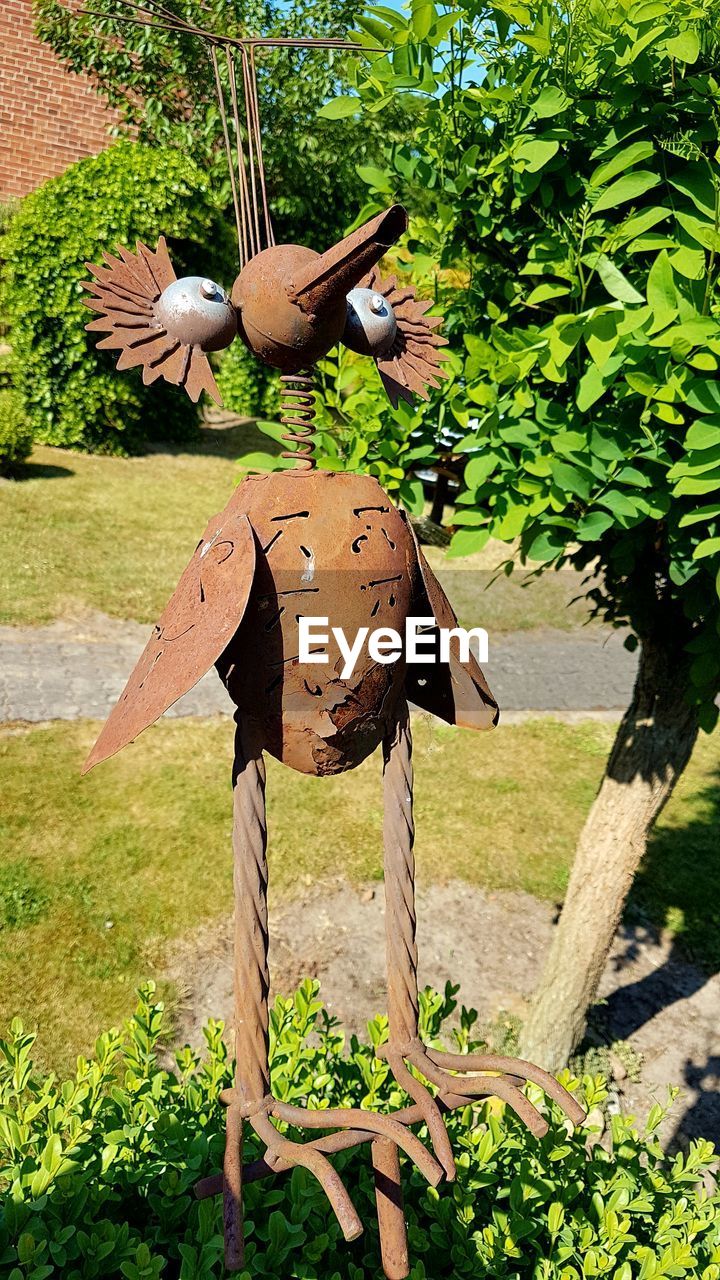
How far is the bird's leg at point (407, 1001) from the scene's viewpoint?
138 cm

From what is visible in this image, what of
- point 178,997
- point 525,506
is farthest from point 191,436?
point 525,506

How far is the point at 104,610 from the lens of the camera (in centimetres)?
727

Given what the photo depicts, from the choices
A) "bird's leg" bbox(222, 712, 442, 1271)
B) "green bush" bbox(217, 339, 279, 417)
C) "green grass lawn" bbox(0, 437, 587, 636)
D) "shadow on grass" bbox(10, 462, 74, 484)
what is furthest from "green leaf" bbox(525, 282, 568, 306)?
"green bush" bbox(217, 339, 279, 417)

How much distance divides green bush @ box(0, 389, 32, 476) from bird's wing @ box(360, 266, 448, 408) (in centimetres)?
860

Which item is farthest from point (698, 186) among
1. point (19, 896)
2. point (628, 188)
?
point (19, 896)

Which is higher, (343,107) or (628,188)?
(343,107)

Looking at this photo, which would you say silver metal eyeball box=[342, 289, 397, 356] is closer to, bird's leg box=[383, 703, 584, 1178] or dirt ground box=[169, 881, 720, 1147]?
bird's leg box=[383, 703, 584, 1178]

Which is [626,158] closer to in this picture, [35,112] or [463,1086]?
[463,1086]

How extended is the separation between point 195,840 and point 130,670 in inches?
90.3

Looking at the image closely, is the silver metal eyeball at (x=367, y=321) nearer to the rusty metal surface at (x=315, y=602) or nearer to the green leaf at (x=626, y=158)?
the rusty metal surface at (x=315, y=602)

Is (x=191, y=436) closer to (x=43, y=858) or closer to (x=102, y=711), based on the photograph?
(x=102, y=711)

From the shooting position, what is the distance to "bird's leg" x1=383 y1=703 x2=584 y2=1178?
4.53 ft

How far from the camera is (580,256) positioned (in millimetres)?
1927

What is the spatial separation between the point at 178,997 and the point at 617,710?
15.9 ft
